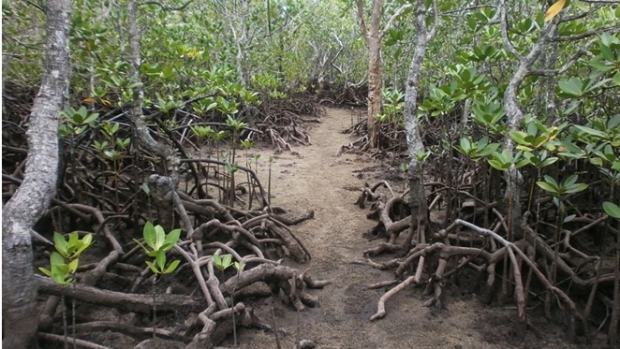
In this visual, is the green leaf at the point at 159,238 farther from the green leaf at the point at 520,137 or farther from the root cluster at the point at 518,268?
the green leaf at the point at 520,137

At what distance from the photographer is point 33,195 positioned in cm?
179

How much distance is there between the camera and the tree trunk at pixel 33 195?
1676 mm

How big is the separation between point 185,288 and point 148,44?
406cm

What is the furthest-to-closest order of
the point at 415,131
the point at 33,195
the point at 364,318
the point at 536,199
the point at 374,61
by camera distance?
the point at 374,61, the point at 415,131, the point at 536,199, the point at 364,318, the point at 33,195

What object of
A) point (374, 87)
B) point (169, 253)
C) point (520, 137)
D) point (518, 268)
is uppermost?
point (374, 87)

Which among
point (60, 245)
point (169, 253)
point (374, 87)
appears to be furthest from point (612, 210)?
point (374, 87)

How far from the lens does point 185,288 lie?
107 inches

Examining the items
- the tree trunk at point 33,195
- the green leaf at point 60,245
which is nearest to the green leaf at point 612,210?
the green leaf at point 60,245

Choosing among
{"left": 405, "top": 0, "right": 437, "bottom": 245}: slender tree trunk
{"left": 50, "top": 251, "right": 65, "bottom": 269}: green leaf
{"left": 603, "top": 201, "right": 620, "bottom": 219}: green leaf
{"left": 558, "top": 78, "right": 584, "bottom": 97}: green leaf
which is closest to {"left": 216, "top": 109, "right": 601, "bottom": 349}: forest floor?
{"left": 405, "top": 0, "right": 437, "bottom": 245}: slender tree trunk

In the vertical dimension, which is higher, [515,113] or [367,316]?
[515,113]

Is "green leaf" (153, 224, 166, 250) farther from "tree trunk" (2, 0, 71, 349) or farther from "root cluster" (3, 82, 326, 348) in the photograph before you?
"tree trunk" (2, 0, 71, 349)

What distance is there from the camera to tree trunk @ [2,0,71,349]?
1.68 m

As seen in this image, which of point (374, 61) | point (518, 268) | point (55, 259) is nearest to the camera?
point (55, 259)

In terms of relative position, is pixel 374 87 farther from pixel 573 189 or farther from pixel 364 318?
pixel 573 189
